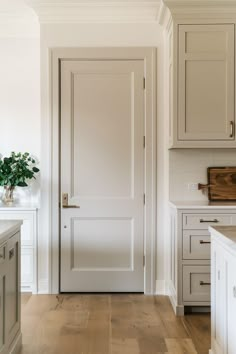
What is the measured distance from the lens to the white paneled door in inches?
141

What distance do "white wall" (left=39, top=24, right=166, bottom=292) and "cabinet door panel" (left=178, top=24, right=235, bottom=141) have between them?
16.8 inches

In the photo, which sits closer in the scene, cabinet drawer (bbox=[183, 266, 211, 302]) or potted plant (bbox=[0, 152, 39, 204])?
cabinet drawer (bbox=[183, 266, 211, 302])

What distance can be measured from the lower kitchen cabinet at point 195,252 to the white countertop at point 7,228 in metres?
1.38

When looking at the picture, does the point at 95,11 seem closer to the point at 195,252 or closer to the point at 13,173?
the point at 13,173

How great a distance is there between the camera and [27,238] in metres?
3.52

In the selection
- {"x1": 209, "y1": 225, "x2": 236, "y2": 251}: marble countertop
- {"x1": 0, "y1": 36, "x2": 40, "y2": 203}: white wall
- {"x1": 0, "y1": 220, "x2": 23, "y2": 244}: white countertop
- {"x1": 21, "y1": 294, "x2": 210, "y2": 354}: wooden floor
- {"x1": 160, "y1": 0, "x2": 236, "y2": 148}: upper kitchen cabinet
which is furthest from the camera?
{"x1": 0, "y1": 36, "x2": 40, "y2": 203}: white wall

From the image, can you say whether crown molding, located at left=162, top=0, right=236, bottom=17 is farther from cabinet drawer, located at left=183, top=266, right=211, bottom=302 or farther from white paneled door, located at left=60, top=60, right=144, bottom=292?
cabinet drawer, located at left=183, top=266, right=211, bottom=302

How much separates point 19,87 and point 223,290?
2.87 metres

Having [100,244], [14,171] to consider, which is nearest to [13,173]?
[14,171]

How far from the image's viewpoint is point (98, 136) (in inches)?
141

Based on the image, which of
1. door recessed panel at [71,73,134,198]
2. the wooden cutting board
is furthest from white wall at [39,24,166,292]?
the wooden cutting board

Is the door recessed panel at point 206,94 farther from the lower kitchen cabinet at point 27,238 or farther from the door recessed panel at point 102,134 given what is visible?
the lower kitchen cabinet at point 27,238

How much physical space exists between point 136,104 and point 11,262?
6.77 ft

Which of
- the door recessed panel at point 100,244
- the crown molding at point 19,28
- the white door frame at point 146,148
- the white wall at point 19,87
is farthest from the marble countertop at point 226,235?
the crown molding at point 19,28
